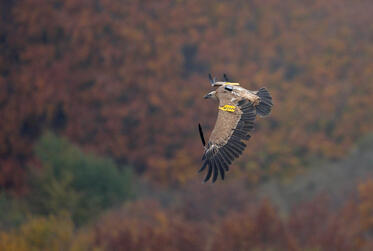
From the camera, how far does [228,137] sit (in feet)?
33.4

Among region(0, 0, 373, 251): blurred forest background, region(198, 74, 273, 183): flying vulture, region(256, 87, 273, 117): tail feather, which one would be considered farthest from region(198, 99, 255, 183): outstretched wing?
region(0, 0, 373, 251): blurred forest background

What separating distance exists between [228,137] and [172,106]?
2976 cm

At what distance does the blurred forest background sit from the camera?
108 feet

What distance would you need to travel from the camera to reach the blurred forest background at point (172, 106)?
33062 millimetres

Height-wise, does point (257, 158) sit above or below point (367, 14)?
below

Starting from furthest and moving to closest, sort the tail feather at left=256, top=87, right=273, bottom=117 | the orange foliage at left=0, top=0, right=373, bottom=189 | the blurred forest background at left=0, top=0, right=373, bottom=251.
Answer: the orange foliage at left=0, top=0, right=373, bottom=189 < the blurred forest background at left=0, top=0, right=373, bottom=251 < the tail feather at left=256, top=87, right=273, bottom=117

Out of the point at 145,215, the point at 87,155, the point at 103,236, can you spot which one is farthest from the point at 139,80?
the point at 103,236

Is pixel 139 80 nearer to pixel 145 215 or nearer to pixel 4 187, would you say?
pixel 4 187

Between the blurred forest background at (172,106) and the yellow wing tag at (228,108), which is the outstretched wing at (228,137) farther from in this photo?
the blurred forest background at (172,106)

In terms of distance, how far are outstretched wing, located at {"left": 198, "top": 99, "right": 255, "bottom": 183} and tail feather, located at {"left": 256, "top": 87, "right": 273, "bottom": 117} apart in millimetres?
291

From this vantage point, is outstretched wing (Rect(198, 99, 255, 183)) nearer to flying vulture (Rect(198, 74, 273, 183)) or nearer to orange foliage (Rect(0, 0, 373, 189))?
flying vulture (Rect(198, 74, 273, 183))

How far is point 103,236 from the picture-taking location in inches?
1051

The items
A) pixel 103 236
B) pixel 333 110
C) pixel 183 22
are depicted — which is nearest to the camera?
pixel 103 236

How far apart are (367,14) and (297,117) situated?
10.0 meters
